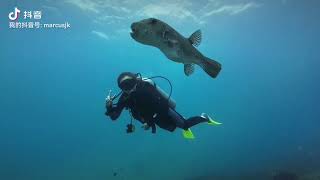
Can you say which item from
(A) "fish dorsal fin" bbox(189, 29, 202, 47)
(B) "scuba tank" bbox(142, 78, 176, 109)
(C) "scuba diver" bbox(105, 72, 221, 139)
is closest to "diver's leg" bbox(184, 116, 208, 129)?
(B) "scuba tank" bbox(142, 78, 176, 109)

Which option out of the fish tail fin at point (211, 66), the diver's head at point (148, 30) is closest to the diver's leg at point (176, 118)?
the fish tail fin at point (211, 66)

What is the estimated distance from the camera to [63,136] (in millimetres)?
118500

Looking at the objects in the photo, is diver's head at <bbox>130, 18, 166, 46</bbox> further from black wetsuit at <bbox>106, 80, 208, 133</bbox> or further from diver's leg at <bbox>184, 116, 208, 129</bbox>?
diver's leg at <bbox>184, 116, 208, 129</bbox>

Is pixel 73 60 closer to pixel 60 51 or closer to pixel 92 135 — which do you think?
pixel 60 51

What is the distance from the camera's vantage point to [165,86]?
120 m

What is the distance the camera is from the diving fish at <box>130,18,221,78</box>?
509 centimetres

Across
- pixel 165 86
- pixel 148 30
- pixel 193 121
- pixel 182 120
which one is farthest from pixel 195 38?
pixel 165 86

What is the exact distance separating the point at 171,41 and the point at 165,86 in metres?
114

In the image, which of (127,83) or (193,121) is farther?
(193,121)

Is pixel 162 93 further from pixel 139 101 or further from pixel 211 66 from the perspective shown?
pixel 211 66

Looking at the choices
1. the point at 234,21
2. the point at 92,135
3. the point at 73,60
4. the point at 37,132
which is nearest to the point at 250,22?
the point at 234,21

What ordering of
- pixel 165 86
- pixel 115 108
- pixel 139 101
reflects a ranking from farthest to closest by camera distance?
pixel 165 86, pixel 115 108, pixel 139 101

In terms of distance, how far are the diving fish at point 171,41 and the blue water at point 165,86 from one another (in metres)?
13.2

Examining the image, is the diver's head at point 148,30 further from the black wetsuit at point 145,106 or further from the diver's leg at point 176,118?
the diver's leg at point 176,118
